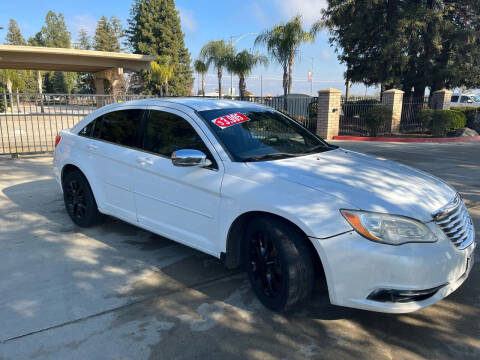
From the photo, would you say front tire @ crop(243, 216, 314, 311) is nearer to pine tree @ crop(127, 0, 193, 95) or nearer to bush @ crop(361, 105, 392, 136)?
bush @ crop(361, 105, 392, 136)

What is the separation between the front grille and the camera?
2753mm

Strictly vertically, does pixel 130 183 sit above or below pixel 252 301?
above

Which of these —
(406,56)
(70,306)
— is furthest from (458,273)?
(406,56)

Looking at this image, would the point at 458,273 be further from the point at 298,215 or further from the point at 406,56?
the point at 406,56

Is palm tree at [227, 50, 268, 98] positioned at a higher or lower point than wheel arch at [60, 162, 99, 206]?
higher

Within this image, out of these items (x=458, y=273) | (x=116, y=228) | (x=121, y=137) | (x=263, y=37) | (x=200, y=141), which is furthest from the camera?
(x=263, y=37)

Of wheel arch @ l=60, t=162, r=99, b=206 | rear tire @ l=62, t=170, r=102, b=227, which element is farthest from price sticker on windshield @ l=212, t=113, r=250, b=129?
rear tire @ l=62, t=170, r=102, b=227

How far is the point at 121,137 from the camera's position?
14.1ft

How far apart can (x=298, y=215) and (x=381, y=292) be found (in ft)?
2.43

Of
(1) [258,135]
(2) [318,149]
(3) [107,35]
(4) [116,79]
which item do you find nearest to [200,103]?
(1) [258,135]

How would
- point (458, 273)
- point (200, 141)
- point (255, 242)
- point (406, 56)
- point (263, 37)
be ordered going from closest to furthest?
point (458, 273)
point (255, 242)
point (200, 141)
point (406, 56)
point (263, 37)

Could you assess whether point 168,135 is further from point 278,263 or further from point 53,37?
point 53,37

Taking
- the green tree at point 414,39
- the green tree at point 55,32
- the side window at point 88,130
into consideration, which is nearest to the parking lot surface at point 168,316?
the side window at point 88,130

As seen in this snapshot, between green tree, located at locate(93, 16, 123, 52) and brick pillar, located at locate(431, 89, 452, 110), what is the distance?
67568 millimetres
